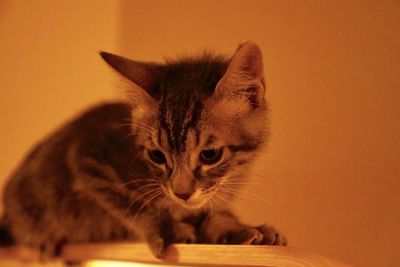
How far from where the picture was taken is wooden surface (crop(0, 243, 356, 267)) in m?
0.55

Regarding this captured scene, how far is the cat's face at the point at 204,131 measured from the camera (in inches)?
28.9

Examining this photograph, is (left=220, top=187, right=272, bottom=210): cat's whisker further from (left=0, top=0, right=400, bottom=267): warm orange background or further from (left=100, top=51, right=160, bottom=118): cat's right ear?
(left=100, top=51, right=160, bottom=118): cat's right ear

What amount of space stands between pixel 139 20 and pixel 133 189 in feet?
2.68

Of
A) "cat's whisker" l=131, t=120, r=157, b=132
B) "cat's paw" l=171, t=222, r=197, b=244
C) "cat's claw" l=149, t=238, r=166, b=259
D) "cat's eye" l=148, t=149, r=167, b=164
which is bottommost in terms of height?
"cat's claw" l=149, t=238, r=166, b=259

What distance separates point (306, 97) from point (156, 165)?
0.51 meters

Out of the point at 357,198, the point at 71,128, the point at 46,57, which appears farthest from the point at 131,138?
the point at 46,57

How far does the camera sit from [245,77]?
0.75 meters

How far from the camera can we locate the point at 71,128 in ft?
3.42

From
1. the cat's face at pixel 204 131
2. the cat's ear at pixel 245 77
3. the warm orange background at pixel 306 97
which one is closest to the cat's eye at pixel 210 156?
the cat's face at pixel 204 131

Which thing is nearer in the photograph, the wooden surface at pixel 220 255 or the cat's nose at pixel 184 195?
the wooden surface at pixel 220 255

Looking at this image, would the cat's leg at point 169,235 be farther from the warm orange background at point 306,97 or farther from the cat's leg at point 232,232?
the warm orange background at point 306,97

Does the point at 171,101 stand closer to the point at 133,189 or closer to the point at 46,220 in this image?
the point at 133,189

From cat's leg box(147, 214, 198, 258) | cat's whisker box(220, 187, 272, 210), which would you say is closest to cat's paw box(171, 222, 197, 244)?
cat's leg box(147, 214, 198, 258)

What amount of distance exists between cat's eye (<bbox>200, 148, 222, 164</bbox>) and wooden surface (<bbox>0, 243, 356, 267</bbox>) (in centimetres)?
16
